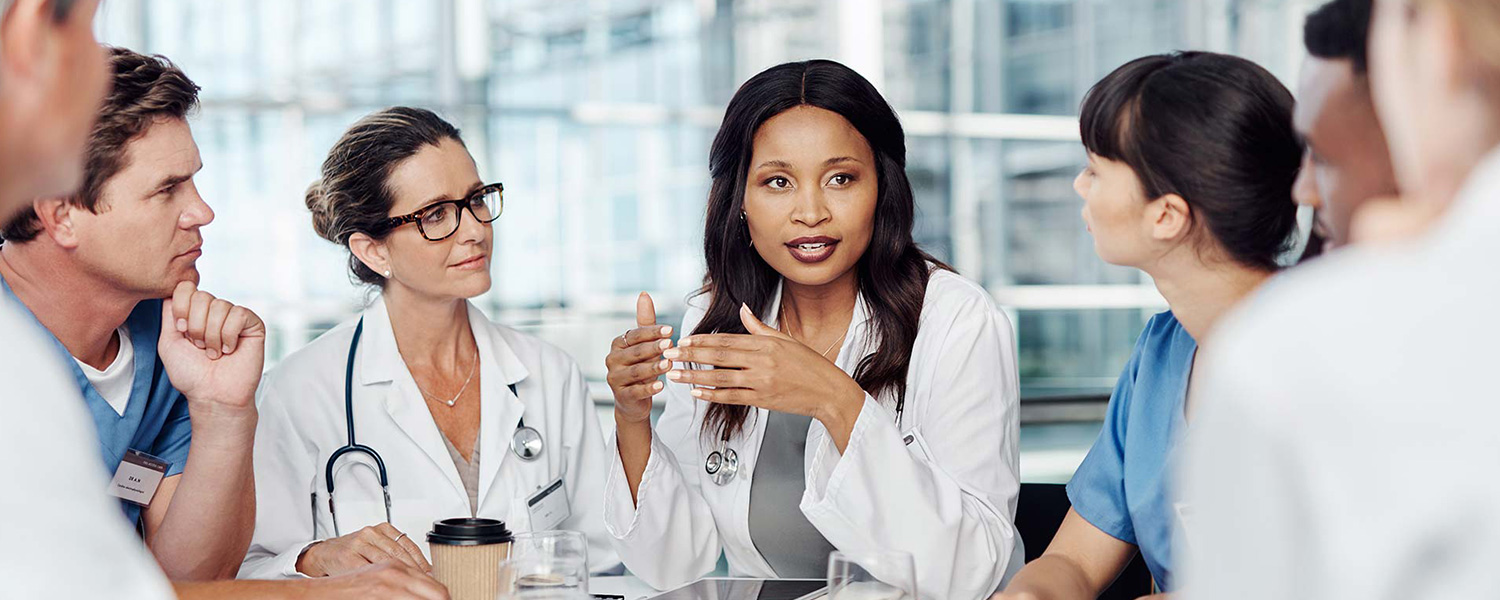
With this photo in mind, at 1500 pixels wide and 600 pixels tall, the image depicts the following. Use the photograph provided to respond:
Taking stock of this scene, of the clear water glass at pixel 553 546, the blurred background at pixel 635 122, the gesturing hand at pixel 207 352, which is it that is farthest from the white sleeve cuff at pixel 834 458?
the blurred background at pixel 635 122

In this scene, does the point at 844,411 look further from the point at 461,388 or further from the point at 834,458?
the point at 461,388

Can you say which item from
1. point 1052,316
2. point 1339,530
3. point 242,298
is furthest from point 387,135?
point 1052,316

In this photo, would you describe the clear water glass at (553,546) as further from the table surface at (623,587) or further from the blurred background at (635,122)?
the blurred background at (635,122)

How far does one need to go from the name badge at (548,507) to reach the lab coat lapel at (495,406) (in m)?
0.22

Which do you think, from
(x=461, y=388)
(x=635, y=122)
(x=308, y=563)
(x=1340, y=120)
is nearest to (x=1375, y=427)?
(x=1340, y=120)

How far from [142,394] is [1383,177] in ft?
6.10

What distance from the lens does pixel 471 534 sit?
1.61 m

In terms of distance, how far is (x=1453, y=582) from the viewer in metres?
0.64

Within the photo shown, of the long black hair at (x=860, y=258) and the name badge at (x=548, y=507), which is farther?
the long black hair at (x=860, y=258)

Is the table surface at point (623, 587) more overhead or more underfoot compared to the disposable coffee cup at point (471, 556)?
more underfoot

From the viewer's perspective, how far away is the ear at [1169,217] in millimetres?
1587

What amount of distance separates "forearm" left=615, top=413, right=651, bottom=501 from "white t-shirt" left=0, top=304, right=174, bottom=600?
144 cm

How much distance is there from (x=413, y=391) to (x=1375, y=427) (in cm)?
200

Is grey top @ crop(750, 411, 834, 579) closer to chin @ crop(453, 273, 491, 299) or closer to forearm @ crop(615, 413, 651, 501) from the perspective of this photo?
forearm @ crop(615, 413, 651, 501)
